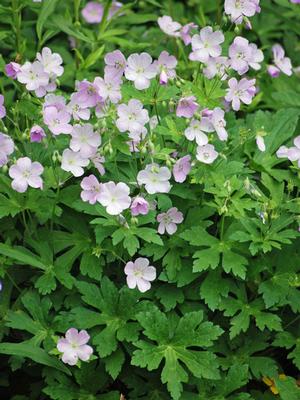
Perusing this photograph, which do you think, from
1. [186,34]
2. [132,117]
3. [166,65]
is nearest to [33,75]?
[132,117]

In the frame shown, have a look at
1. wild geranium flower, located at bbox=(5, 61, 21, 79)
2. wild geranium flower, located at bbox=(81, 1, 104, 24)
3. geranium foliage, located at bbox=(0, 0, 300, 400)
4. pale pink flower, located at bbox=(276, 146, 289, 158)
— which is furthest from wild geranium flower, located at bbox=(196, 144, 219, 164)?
wild geranium flower, located at bbox=(81, 1, 104, 24)

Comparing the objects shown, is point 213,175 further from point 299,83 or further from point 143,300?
point 299,83

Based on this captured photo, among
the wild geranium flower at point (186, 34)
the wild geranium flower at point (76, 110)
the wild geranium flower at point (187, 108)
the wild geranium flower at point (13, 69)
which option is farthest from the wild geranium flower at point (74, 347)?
the wild geranium flower at point (186, 34)

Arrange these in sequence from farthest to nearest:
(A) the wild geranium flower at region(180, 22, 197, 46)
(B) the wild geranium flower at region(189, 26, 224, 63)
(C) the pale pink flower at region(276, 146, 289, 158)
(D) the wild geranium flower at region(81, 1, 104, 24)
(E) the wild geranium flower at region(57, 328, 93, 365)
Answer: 1. (D) the wild geranium flower at region(81, 1, 104, 24)
2. (A) the wild geranium flower at region(180, 22, 197, 46)
3. (C) the pale pink flower at region(276, 146, 289, 158)
4. (B) the wild geranium flower at region(189, 26, 224, 63)
5. (E) the wild geranium flower at region(57, 328, 93, 365)

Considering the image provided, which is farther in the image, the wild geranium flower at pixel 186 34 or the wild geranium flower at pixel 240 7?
the wild geranium flower at pixel 186 34

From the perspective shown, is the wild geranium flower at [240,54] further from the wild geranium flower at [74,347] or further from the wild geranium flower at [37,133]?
the wild geranium flower at [74,347]

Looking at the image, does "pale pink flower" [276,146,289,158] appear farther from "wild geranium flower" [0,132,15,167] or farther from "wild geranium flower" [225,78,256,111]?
"wild geranium flower" [0,132,15,167]

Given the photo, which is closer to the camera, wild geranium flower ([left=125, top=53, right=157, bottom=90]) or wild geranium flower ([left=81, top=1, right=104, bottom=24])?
wild geranium flower ([left=125, top=53, right=157, bottom=90])
